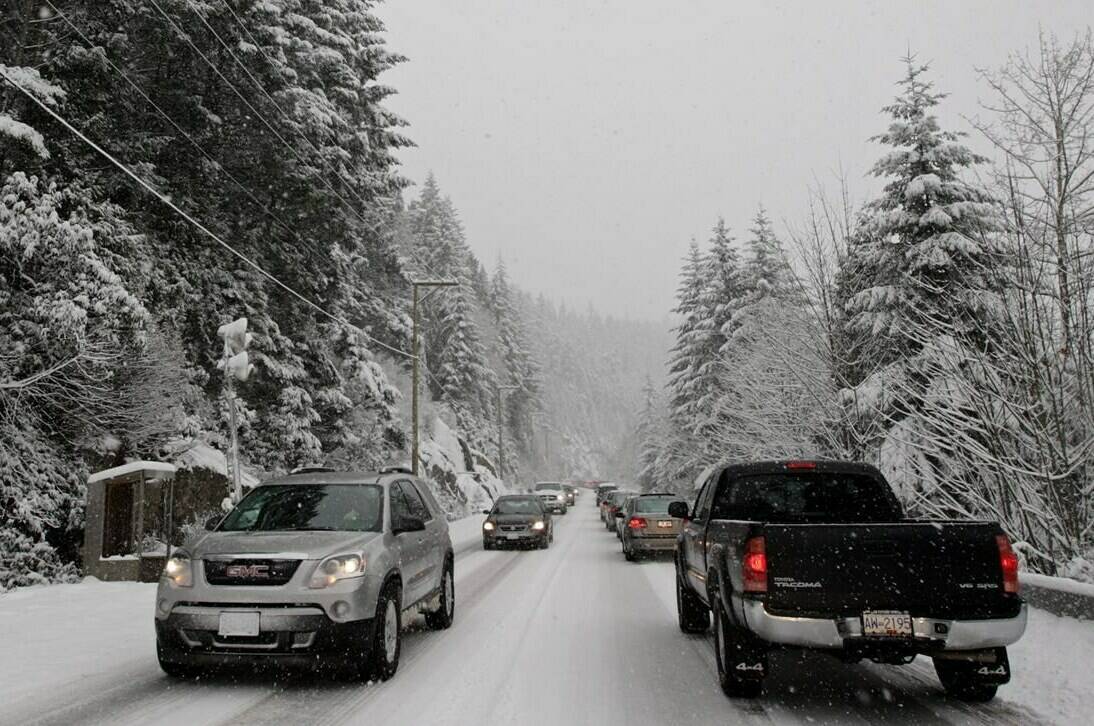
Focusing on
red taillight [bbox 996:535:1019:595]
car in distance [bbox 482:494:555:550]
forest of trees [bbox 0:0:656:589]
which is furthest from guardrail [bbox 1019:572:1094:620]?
car in distance [bbox 482:494:555:550]

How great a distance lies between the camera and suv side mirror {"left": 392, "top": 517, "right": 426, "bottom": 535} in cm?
787

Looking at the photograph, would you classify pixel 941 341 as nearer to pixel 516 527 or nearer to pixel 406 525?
pixel 406 525

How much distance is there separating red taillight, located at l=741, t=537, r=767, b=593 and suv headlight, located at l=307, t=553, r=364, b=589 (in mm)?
3100

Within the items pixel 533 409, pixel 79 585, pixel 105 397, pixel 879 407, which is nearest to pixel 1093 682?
pixel 879 407

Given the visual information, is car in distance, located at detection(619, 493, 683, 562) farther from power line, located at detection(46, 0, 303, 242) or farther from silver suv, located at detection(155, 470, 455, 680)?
power line, located at detection(46, 0, 303, 242)

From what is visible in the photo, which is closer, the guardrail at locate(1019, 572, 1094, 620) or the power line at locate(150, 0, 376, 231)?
the guardrail at locate(1019, 572, 1094, 620)

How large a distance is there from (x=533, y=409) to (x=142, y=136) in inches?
3161

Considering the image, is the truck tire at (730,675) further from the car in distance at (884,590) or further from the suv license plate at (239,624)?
the suv license plate at (239,624)

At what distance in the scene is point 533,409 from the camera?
98875 mm

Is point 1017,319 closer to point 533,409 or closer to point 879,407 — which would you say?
point 879,407

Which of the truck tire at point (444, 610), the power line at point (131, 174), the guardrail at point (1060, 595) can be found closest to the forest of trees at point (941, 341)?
the guardrail at point (1060, 595)

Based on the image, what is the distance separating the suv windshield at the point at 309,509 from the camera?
7.81m

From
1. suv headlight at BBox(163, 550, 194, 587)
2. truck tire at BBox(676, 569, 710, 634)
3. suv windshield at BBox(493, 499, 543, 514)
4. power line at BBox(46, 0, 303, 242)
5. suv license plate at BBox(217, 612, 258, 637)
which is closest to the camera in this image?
suv license plate at BBox(217, 612, 258, 637)

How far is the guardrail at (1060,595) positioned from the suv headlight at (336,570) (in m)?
6.29
